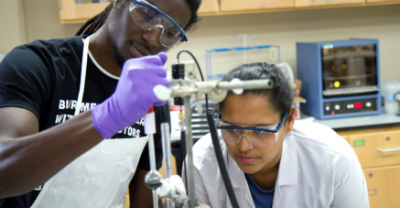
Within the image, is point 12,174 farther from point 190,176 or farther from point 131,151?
point 131,151

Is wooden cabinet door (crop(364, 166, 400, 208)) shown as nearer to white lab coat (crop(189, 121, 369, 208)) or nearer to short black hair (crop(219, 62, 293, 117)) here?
white lab coat (crop(189, 121, 369, 208))

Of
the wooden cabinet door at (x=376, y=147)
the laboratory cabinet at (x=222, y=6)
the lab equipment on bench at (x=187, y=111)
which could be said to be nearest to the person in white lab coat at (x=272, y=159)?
the lab equipment on bench at (x=187, y=111)

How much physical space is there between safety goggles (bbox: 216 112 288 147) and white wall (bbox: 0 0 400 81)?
2049 millimetres

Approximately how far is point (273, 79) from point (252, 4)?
171 centimetres

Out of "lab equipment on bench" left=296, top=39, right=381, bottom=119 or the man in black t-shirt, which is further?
"lab equipment on bench" left=296, top=39, right=381, bottom=119

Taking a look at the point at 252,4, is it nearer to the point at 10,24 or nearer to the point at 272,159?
the point at 272,159

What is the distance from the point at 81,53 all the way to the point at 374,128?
2.29m

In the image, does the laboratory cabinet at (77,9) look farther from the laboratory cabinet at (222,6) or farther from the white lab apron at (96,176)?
the white lab apron at (96,176)

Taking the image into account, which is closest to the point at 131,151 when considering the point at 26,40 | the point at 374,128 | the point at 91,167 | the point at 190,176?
the point at 91,167

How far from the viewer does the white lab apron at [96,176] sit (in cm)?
131

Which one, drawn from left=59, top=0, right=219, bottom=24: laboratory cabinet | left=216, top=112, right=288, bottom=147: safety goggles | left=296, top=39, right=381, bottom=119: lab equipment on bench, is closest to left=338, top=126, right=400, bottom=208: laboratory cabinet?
left=296, top=39, right=381, bottom=119: lab equipment on bench

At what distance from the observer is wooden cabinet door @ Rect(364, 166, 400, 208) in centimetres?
287

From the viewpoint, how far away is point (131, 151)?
4.60 feet

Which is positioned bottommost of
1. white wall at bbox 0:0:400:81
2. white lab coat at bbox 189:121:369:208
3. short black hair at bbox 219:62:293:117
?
white lab coat at bbox 189:121:369:208
